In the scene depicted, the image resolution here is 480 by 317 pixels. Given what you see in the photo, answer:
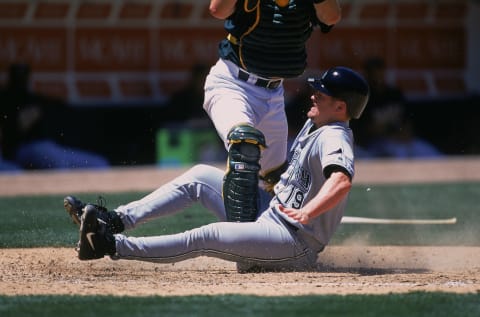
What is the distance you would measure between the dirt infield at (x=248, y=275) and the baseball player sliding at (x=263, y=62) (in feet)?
2.49

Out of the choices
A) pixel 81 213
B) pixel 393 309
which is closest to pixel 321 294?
pixel 393 309

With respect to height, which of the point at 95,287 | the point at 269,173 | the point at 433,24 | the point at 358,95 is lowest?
the point at 95,287

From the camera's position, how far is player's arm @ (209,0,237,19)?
606 centimetres

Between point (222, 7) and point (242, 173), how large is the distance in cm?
101

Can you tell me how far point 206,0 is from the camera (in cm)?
1331

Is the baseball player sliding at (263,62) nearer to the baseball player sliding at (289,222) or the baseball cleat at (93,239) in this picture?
the baseball player sliding at (289,222)

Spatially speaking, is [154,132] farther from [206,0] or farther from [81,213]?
[81,213]

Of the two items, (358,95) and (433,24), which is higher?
(433,24)

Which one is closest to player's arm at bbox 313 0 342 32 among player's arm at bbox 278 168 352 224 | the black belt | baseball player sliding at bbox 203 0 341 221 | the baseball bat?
baseball player sliding at bbox 203 0 341 221

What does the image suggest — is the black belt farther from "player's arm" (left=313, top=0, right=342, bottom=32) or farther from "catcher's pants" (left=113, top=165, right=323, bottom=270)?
"catcher's pants" (left=113, top=165, right=323, bottom=270)

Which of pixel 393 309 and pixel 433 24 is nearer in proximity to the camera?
pixel 393 309

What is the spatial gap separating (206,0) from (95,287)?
853 centimetres

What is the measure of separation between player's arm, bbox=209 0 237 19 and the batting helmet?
32.4 inches

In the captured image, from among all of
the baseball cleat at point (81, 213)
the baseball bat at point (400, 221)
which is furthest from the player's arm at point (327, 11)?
the baseball bat at point (400, 221)
